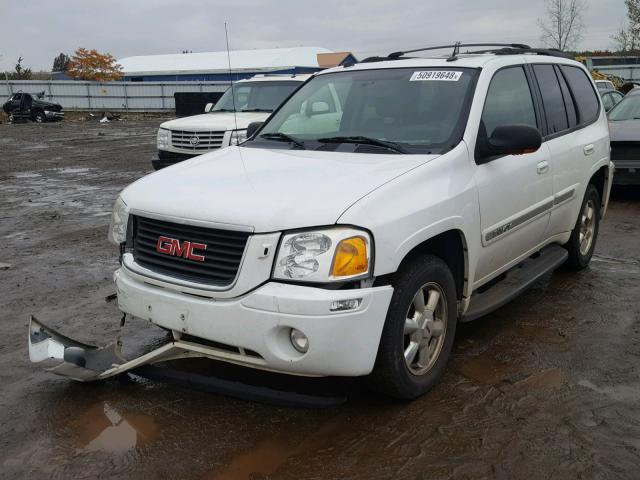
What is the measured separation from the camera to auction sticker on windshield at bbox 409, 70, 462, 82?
14.7ft

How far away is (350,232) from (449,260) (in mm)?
1057

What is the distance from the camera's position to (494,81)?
4582mm

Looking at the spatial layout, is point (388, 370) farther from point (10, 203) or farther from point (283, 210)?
point (10, 203)

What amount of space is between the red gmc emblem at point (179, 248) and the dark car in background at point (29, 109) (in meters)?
34.0

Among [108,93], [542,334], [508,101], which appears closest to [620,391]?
Result: [542,334]

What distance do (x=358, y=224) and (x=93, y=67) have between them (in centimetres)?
6149

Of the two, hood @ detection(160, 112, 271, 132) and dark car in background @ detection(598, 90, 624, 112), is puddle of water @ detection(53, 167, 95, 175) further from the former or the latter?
dark car in background @ detection(598, 90, 624, 112)

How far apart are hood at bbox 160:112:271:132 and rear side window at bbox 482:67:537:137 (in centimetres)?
622

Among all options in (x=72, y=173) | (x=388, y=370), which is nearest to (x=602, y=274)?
(x=388, y=370)

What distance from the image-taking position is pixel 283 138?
15.5 feet

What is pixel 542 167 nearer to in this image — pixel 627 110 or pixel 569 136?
pixel 569 136

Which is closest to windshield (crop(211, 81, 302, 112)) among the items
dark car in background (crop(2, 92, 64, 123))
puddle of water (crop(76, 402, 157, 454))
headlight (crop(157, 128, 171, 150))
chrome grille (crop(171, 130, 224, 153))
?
chrome grille (crop(171, 130, 224, 153))

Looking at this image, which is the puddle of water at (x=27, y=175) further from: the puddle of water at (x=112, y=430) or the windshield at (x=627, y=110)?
the puddle of water at (x=112, y=430)

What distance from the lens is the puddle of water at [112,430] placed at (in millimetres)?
3326
